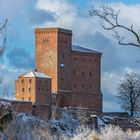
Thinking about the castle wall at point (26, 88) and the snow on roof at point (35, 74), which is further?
the snow on roof at point (35, 74)

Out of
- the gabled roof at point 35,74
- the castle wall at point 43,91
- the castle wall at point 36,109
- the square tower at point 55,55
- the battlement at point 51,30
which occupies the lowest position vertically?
the castle wall at point 36,109

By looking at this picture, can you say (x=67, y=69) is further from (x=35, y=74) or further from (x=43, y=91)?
(x=43, y=91)

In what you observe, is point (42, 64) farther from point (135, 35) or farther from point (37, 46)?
point (135, 35)

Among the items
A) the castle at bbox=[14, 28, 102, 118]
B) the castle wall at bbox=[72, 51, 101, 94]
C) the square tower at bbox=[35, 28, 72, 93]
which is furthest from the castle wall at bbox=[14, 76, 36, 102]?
the castle wall at bbox=[72, 51, 101, 94]

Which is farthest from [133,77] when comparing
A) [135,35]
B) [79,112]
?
[135,35]

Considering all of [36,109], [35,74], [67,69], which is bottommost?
[36,109]

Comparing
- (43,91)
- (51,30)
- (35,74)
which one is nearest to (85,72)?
(51,30)

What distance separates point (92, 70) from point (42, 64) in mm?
5997

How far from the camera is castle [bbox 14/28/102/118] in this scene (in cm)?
6956

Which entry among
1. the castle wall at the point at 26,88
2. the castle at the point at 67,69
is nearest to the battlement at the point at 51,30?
the castle at the point at 67,69

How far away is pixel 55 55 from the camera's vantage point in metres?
72.6

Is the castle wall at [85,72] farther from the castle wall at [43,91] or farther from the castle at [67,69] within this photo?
the castle wall at [43,91]

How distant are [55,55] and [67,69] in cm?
231

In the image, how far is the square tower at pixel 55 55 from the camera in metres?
71.0
